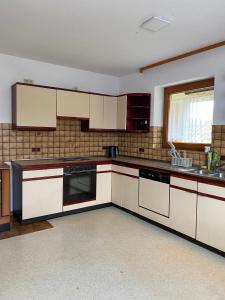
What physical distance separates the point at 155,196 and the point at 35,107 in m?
2.15

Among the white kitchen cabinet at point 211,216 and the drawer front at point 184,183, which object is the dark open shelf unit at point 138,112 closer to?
the drawer front at point 184,183

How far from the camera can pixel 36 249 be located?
2.56 metres

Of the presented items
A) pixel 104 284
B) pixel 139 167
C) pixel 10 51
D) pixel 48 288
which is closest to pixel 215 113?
pixel 139 167

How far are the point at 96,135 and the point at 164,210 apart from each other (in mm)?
1998

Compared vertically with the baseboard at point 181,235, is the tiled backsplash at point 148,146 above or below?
above

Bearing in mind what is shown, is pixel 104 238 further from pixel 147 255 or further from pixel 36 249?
pixel 36 249

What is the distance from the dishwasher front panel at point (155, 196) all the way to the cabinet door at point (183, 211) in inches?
3.4

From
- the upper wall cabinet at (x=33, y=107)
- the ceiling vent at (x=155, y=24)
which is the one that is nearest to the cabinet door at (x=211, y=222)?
the ceiling vent at (x=155, y=24)

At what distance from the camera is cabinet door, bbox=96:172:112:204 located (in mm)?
3893

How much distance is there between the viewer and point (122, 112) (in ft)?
13.8

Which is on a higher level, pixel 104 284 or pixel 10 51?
pixel 10 51

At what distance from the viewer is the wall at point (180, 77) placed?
3006 mm

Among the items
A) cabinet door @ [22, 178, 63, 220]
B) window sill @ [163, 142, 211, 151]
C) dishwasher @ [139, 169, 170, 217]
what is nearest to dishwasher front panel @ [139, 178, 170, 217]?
dishwasher @ [139, 169, 170, 217]

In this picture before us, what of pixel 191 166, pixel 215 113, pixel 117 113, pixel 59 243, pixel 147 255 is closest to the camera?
pixel 147 255
